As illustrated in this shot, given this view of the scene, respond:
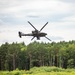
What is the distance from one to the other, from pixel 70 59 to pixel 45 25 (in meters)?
116

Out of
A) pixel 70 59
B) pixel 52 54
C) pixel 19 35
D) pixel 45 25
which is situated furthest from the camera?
pixel 52 54

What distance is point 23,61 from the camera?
149625 mm

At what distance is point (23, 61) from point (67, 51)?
20313 mm

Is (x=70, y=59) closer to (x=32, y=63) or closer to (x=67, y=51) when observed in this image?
(x=67, y=51)

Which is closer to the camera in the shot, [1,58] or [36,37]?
[36,37]

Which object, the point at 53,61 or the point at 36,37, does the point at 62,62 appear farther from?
the point at 36,37

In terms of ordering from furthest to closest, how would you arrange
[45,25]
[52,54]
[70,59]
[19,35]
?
[52,54]
[70,59]
[19,35]
[45,25]

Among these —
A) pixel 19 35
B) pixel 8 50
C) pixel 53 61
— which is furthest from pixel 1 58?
pixel 19 35

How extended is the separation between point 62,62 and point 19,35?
123 meters

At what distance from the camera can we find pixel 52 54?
15650 centimetres

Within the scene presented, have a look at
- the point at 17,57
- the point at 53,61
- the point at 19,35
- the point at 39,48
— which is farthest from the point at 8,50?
the point at 19,35

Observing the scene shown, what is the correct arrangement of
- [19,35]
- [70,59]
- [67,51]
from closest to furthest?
[19,35] < [70,59] < [67,51]

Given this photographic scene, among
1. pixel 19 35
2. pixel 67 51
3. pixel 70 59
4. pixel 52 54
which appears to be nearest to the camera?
pixel 19 35

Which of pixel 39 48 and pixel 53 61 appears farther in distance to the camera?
pixel 53 61
